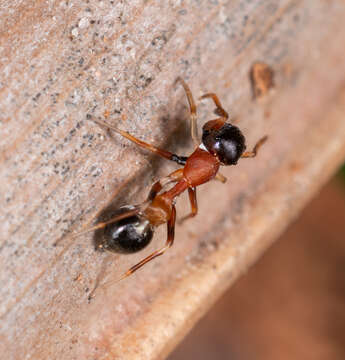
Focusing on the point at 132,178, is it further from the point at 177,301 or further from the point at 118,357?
the point at 118,357

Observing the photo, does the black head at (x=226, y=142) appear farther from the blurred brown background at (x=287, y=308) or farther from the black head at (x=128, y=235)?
the blurred brown background at (x=287, y=308)

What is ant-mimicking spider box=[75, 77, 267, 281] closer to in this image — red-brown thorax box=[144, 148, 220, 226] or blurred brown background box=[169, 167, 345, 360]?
red-brown thorax box=[144, 148, 220, 226]

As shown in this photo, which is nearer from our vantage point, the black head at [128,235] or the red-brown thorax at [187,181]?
the black head at [128,235]

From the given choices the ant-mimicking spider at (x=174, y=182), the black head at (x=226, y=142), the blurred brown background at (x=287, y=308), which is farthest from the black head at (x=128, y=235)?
the blurred brown background at (x=287, y=308)

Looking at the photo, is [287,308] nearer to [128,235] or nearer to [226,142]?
[226,142]

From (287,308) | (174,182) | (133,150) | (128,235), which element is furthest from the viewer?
(287,308)

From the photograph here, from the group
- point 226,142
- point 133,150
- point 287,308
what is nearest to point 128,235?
point 133,150
